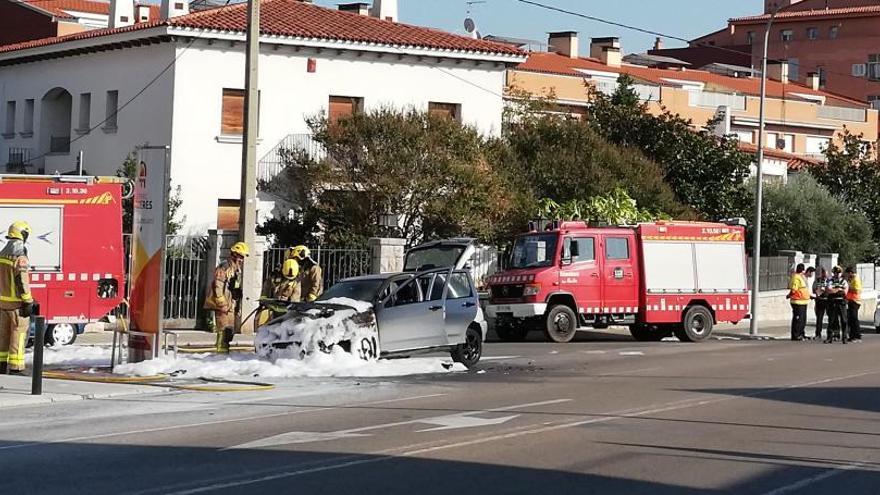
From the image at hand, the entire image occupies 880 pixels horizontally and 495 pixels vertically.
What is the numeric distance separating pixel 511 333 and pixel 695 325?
174 inches

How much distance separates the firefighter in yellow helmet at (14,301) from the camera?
720 inches

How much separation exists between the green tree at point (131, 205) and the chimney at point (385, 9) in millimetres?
13685

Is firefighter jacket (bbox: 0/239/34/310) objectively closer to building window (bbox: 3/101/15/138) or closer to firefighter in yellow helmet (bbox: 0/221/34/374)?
firefighter in yellow helmet (bbox: 0/221/34/374)

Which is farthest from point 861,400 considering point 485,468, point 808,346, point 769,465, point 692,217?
point 692,217

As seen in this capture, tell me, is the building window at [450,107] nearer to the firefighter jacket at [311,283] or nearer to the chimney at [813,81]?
the firefighter jacket at [311,283]

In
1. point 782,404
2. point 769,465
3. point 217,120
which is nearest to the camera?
point 769,465

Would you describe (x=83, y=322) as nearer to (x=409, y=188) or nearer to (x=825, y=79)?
(x=409, y=188)

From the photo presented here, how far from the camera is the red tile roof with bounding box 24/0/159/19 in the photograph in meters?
54.9

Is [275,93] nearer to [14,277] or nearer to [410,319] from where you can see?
[410,319]

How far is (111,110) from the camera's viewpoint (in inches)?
1619

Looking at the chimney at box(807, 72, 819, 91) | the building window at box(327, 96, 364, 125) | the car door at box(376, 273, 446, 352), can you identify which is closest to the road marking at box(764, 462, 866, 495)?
the car door at box(376, 273, 446, 352)

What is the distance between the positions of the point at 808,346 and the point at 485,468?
20.7 metres

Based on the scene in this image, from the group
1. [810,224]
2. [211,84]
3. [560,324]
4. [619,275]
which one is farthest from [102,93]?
[810,224]

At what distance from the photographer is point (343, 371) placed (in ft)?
65.6
